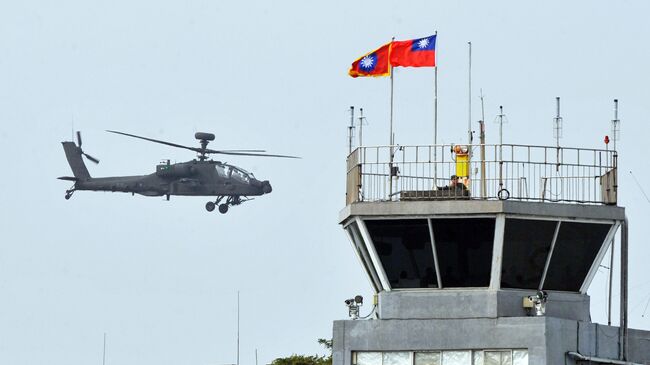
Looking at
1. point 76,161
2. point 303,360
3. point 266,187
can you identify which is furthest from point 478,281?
point 76,161

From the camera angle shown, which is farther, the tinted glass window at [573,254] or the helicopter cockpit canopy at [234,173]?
the helicopter cockpit canopy at [234,173]

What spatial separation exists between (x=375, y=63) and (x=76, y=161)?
155946 millimetres

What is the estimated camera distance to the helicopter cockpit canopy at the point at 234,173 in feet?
475

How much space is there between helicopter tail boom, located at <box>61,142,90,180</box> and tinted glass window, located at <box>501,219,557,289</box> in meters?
147

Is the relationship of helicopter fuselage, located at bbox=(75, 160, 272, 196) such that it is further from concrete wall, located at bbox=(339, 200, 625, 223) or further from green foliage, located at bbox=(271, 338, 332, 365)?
concrete wall, located at bbox=(339, 200, 625, 223)

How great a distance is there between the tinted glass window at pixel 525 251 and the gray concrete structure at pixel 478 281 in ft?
0.05

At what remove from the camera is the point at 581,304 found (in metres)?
23.2

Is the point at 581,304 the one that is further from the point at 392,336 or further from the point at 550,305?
the point at 392,336

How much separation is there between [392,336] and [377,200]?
1930 mm

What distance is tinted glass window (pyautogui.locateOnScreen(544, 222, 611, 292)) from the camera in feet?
→ 74.7

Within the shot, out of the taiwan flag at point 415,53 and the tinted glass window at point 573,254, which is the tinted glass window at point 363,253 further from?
the taiwan flag at point 415,53

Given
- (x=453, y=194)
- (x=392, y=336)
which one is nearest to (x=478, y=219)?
(x=453, y=194)

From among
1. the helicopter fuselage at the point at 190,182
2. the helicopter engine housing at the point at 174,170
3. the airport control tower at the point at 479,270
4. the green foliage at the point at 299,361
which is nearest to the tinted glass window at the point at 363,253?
the airport control tower at the point at 479,270

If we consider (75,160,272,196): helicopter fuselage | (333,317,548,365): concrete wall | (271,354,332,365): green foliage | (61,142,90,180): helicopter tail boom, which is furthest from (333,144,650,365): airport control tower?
(61,142,90,180): helicopter tail boom
